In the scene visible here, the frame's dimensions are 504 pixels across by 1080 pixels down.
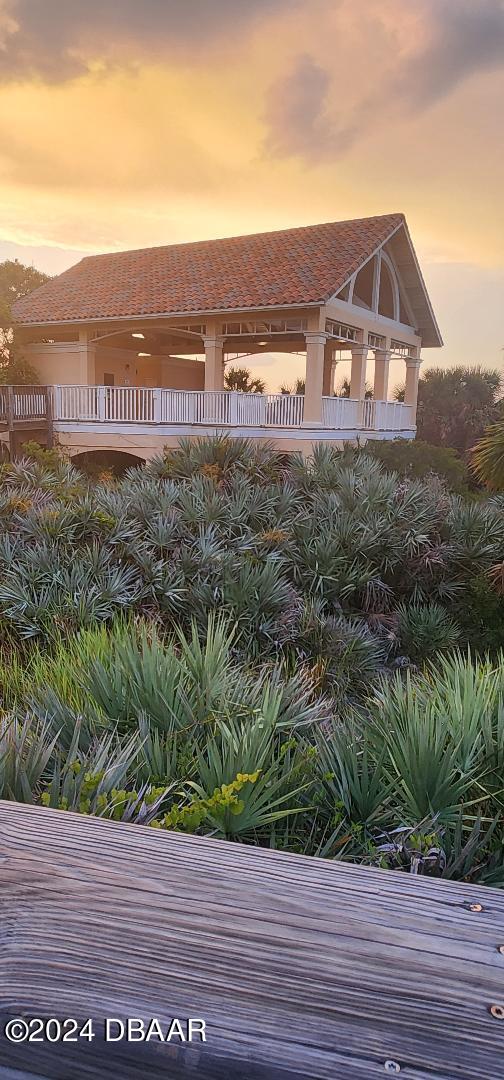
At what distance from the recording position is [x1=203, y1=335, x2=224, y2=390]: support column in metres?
18.7

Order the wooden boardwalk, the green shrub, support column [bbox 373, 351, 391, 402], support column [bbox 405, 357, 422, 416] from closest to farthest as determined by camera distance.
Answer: the wooden boardwalk → the green shrub → support column [bbox 373, 351, 391, 402] → support column [bbox 405, 357, 422, 416]

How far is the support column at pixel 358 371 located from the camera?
2017 centimetres

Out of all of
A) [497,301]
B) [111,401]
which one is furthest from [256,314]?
[497,301]

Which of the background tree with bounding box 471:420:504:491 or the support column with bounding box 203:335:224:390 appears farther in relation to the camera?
the support column with bounding box 203:335:224:390

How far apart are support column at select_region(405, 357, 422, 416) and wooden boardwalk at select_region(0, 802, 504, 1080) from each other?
2454 centimetres

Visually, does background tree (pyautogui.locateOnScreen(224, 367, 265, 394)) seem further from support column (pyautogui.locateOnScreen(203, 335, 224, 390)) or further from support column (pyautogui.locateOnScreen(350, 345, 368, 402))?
support column (pyautogui.locateOnScreen(203, 335, 224, 390))

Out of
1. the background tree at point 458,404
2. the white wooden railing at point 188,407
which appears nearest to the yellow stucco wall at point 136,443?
the white wooden railing at point 188,407

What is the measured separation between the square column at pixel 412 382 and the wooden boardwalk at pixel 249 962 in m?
24.5

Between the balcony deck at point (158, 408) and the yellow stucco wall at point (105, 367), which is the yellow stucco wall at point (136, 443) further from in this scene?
the yellow stucco wall at point (105, 367)

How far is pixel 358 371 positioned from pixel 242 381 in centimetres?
755

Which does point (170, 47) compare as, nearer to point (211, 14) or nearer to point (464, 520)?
point (211, 14)

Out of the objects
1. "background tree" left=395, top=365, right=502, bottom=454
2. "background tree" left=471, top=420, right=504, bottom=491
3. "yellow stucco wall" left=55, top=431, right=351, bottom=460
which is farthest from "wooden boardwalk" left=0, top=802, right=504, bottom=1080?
"background tree" left=395, top=365, right=502, bottom=454

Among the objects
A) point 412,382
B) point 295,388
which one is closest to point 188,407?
point 412,382

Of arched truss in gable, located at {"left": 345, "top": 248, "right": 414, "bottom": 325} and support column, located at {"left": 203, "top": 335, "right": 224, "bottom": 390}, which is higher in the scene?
arched truss in gable, located at {"left": 345, "top": 248, "right": 414, "bottom": 325}
